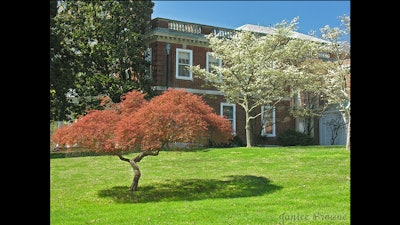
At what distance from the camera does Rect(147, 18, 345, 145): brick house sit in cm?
1159

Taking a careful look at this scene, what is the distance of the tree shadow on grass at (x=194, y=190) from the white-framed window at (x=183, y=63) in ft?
17.3

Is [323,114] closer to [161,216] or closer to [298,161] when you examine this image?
[298,161]

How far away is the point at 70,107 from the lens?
8969 millimetres

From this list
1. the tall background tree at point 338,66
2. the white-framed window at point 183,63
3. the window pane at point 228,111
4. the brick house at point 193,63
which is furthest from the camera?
the window pane at point 228,111

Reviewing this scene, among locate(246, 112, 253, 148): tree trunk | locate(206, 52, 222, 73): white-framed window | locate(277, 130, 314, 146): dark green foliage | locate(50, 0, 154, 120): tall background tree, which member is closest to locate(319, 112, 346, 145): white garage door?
locate(277, 130, 314, 146): dark green foliage

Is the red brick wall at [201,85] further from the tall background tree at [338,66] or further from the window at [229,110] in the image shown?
the tall background tree at [338,66]

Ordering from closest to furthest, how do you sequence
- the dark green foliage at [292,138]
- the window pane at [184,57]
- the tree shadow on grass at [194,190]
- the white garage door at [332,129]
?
the tree shadow on grass at [194,190] → the white garage door at [332,129] → the dark green foliage at [292,138] → the window pane at [184,57]

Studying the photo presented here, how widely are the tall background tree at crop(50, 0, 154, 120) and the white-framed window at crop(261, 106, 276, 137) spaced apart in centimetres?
322

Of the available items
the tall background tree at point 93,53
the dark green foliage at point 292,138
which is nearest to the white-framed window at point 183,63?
the tall background tree at point 93,53

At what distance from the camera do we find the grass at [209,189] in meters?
4.88
